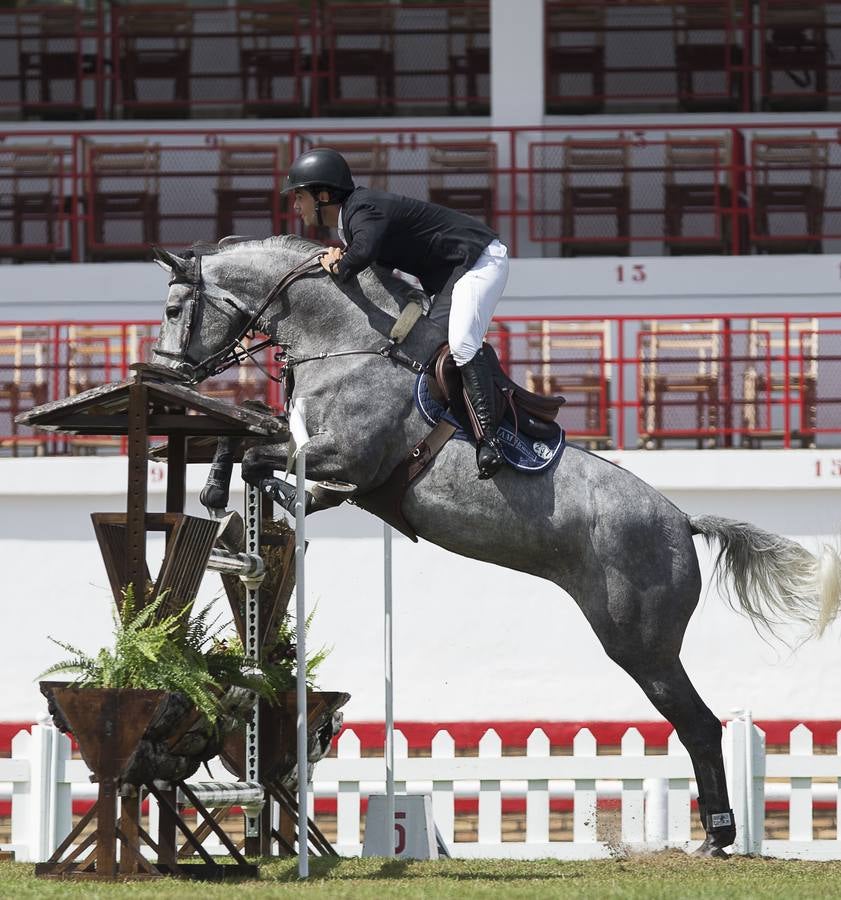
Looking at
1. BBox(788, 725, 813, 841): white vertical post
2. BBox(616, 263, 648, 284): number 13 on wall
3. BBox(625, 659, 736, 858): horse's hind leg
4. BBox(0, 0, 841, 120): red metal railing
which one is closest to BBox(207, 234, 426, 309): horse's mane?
BBox(625, 659, 736, 858): horse's hind leg

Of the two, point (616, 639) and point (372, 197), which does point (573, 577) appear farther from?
point (372, 197)

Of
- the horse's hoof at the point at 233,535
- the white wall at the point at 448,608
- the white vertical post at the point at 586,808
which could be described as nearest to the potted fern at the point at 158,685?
the horse's hoof at the point at 233,535

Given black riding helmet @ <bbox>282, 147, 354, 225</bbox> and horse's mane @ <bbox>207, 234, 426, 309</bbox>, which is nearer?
black riding helmet @ <bbox>282, 147, 354, 225</bbox>

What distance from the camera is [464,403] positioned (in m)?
7.43

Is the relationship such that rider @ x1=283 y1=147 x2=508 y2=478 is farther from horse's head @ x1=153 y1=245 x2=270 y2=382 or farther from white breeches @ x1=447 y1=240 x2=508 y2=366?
horse's head @ x1=153 y1=245 x2=270 y2=382

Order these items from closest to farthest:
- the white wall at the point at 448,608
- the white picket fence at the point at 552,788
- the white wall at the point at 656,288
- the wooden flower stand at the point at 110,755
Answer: the wooden flower stand at the point at 110,755 → the white picket fence at the point at 552,788 → the white wall at the point at 448,608 → the white wall at the point at 656,288

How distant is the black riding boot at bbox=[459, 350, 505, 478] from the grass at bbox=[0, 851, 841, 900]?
5.49 ft

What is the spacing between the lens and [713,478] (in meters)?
12.6

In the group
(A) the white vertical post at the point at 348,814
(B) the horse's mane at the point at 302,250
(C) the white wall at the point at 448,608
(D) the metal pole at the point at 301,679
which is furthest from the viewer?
(C) the white wall at the point at 448,608

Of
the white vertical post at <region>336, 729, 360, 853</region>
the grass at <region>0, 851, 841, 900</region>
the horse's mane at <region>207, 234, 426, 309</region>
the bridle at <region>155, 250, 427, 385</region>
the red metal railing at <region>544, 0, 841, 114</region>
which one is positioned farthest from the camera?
the red metal railing at <region>544, 0, 841, 114</region>

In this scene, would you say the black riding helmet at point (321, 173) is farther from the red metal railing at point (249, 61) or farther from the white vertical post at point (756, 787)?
the red metal railing at point (249, 61)

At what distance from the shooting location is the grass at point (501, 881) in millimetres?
6105

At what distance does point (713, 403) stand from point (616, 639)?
222 inches

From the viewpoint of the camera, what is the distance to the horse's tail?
800cm
